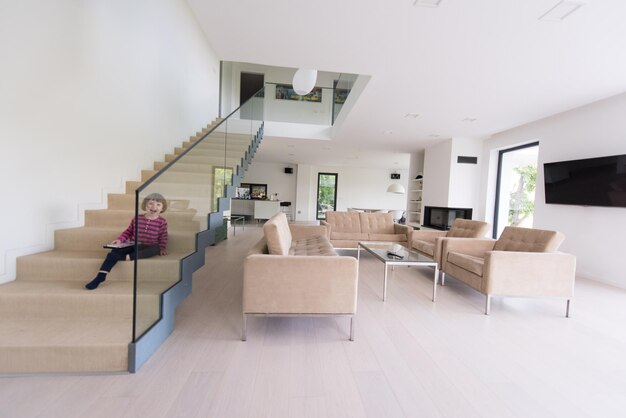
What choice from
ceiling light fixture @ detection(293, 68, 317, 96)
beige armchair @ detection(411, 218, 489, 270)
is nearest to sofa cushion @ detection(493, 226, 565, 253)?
beige armchair @ detection(411, 218, 489, 270)

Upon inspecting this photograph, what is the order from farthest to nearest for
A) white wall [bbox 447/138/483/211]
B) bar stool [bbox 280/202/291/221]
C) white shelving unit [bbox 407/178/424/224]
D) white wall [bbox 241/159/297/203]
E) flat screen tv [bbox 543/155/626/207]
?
white wall [bbox 241/159/297/203]
bar stool [bbox 280/202/291/221]
white shelving unit [bbox 407/178/424/224]
white wall [bbox 447/138/483/211]
flat screen tv [bbox 543/155/626/207]

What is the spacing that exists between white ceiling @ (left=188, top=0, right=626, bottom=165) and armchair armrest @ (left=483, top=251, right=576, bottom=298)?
90.1 inches

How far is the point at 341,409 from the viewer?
1534 mm

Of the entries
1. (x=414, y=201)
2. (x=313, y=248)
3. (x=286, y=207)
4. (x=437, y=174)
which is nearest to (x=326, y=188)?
(x=286, y=207)

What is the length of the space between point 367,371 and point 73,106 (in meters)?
3.64

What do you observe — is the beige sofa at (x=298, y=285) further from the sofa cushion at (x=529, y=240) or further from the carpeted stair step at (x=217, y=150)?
the sofa cushion at (x=529, y=240)

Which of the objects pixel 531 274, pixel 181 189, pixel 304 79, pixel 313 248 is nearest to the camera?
pixel 181 189

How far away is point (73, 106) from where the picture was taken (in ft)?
9.20

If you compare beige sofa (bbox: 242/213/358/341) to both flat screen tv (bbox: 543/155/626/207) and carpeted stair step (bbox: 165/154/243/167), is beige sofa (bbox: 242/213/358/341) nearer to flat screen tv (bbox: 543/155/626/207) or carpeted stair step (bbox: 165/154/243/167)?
carpeted stair step (bbox: 165/154/243/167)

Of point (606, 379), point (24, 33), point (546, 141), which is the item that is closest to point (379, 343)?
point (606, 379)

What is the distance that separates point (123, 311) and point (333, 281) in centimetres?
160

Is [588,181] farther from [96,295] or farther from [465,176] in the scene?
[96,295]

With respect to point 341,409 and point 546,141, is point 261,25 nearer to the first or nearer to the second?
point 341,409

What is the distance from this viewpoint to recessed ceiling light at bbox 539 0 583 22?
2391 mm
